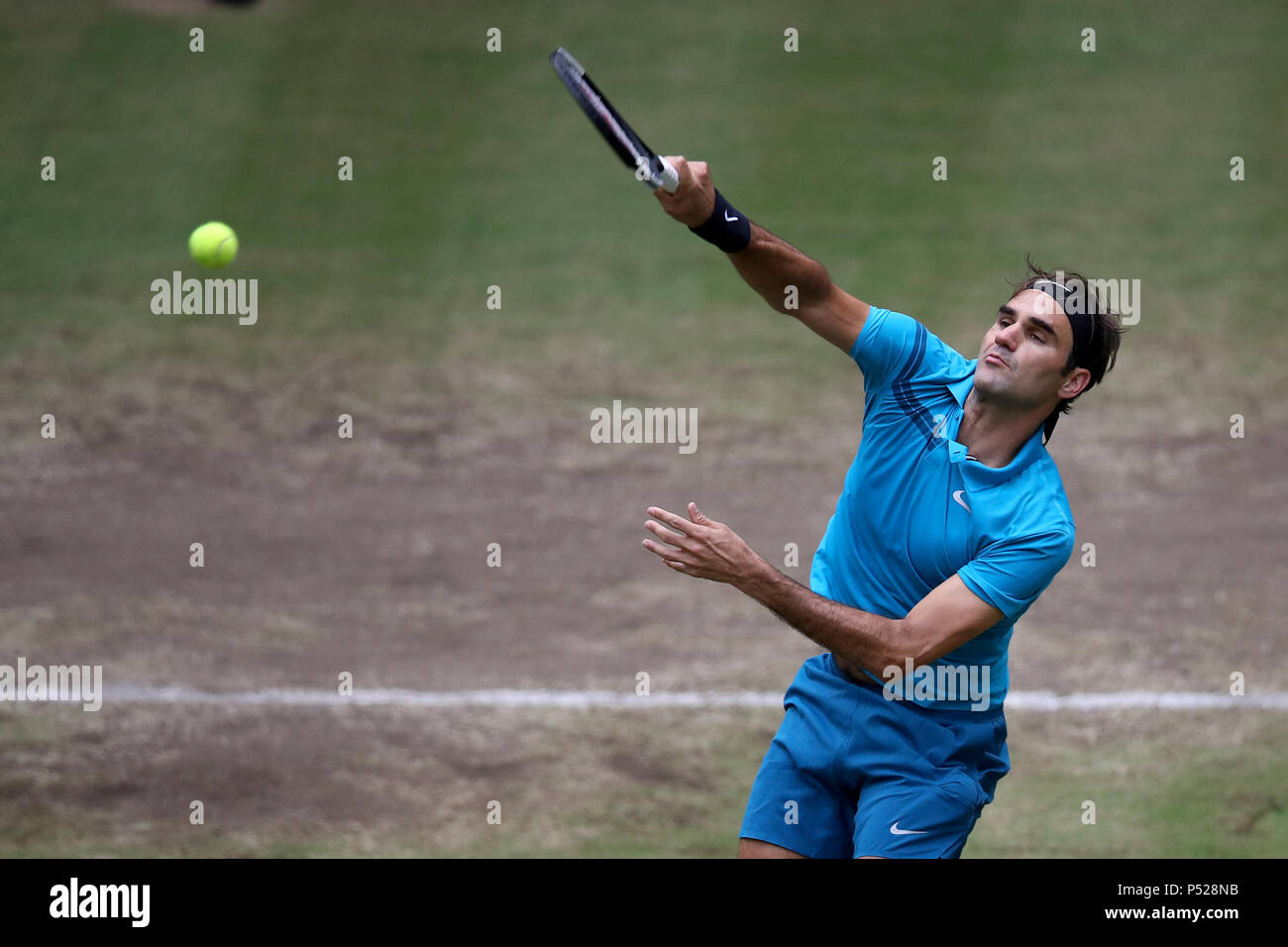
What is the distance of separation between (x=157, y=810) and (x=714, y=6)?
1101cm

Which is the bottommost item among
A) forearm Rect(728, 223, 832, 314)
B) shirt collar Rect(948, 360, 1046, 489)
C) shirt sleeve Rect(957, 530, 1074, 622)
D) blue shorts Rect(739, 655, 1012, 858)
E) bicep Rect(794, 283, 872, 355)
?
blue shorts Rect(739, 655, 1012, 858)

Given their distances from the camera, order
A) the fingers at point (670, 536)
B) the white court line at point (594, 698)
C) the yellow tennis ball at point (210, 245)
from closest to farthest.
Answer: the fingers at point (670, 536) → the white court line at point (594, 698) → the yellow tennis ball at point (210, 245)

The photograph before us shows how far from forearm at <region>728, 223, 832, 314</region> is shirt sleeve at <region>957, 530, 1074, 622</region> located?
3.36ft

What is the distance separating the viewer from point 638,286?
12375 millimetres

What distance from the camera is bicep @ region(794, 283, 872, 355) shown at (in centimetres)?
527

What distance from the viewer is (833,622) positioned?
481 cm

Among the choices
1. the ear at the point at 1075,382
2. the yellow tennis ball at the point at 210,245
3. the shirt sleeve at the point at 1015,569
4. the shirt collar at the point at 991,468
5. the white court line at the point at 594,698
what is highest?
the yellow tennis ball at the point at 210,245

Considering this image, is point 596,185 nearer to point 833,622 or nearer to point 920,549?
A: point 920,549

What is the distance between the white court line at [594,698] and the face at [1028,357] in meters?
3.23

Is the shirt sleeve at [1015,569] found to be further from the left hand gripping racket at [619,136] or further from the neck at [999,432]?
the left hand gripping racket at [619,136]

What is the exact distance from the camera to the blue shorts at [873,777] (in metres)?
5.02

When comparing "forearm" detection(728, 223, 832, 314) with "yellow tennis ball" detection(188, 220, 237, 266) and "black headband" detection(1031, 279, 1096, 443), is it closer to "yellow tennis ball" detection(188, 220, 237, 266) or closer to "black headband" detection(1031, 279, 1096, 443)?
"black headband" detection(1031, 279, 1096, 443)

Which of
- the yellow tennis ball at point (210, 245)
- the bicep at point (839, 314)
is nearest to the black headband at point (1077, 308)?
the bicep at point (839, 314)

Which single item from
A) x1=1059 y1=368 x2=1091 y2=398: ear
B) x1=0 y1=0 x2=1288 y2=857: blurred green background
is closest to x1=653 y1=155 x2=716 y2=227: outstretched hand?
x1=1059 y1=368 x2=1091 y2=398: ear
